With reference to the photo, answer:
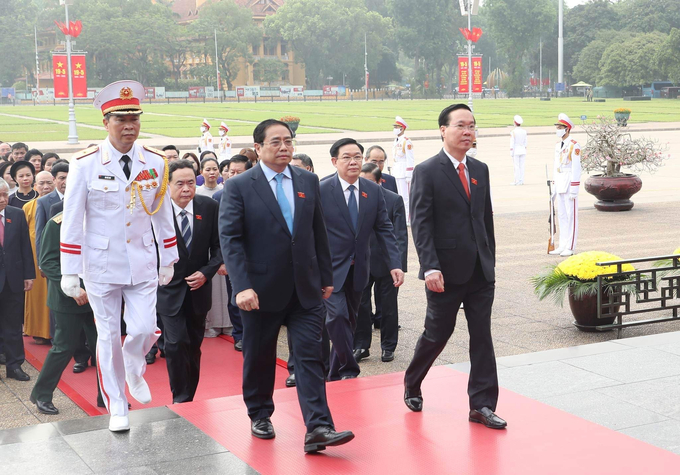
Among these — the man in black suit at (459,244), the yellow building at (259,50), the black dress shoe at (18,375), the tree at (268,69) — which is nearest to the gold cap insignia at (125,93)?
the man in black suit at (459,244)

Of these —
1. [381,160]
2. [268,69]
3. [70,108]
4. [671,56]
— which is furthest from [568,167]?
[268,69]

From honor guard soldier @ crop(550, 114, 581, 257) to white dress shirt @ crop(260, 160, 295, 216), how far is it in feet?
27.1

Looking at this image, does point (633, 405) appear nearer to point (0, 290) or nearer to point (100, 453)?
point (100, 453)

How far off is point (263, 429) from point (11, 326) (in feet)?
10.6

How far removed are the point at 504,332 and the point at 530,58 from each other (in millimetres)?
113693

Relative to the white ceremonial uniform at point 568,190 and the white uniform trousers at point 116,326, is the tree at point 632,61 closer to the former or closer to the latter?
the white ceremonial uniform at point 568,190

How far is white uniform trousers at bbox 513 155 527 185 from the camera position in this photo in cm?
2217

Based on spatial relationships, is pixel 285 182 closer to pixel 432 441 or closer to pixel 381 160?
pixel 432 441

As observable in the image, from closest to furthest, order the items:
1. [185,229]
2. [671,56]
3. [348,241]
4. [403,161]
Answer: [185,229] < [348,241] < [403,161] < [671,56]

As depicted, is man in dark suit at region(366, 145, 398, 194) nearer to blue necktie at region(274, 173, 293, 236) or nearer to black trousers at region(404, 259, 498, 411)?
black trousers at region(404, 259, 498, 411)

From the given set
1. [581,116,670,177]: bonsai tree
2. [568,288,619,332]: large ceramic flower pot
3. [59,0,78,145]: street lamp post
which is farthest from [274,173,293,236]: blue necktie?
[59,0,78,145]: street lamp post

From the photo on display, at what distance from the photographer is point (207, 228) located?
5945 mm

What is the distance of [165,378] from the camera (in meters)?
6.96

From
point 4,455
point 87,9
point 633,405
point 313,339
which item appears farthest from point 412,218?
point 87,9
